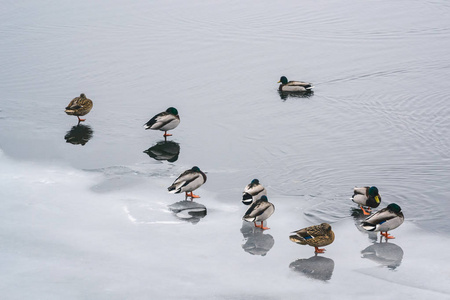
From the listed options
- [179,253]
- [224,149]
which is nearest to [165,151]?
[224,149]

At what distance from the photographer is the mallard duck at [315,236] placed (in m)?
11.9

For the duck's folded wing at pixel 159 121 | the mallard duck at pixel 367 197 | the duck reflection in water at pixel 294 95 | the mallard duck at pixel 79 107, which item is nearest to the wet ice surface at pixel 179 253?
the mallard duck at pixel 367 197

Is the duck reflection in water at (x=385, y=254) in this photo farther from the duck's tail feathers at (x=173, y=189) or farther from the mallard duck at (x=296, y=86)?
the mallard duck at (x=296, y=86)

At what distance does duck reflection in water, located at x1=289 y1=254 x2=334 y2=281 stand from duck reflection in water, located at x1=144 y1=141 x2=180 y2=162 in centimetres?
570

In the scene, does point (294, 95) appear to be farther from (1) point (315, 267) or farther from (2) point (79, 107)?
(1) point (315, 267)

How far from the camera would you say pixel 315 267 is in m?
11.7

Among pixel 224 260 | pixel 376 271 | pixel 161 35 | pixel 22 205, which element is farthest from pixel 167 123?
pixel 161 35

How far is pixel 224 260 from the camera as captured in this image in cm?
1186

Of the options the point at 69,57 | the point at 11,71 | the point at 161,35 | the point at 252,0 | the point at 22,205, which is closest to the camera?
the point at 22,205

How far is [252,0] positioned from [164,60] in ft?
31.4

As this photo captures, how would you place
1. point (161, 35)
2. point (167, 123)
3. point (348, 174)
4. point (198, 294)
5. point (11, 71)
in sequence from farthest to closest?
point (161, 35)
point (11, 71)
point (167, 123)
point (348, 174)
point (198, 294)

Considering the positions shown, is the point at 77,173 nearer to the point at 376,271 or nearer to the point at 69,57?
the point at 376,271

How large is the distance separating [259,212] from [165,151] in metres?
5.16

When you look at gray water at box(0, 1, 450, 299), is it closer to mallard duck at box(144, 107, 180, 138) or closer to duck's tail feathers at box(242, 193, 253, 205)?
duck's tail feathers at box(242, 193, 253, 205)
